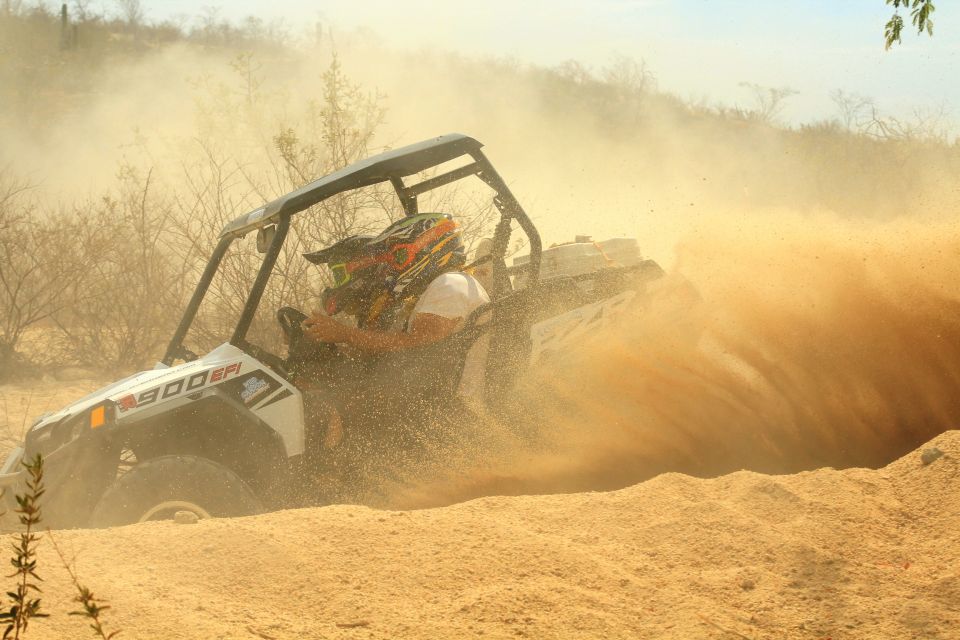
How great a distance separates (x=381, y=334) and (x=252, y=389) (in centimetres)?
76

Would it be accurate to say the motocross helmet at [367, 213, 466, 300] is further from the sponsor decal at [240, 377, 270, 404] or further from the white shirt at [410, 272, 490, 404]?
the sponsor decal at [240, 377, 270, 404]

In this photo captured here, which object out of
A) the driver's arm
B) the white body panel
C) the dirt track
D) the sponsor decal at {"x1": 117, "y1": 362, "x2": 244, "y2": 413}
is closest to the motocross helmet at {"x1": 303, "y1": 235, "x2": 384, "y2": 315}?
the driver's arm

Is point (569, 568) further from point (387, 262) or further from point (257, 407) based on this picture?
point (387, 262)

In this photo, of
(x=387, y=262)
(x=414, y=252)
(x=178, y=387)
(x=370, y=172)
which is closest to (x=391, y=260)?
(x=387, y=262)

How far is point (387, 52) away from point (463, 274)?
113ft

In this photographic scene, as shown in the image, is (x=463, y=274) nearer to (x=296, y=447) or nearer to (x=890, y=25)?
(x=296, y=447)

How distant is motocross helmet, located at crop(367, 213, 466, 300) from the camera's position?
562 centimetres

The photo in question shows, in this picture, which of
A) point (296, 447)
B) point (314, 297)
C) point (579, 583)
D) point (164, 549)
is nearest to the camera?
point (579, 583)

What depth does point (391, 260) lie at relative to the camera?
5.64 m

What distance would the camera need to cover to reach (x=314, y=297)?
10.6 metres

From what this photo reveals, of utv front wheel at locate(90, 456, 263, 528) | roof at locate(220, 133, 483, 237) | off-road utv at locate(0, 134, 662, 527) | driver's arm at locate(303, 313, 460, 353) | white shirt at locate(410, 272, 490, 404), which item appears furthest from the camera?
white shirt at locate(410, 272, 490, 404)

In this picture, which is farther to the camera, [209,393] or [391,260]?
[391,260]

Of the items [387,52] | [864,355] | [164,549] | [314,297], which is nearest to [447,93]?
[387,52]

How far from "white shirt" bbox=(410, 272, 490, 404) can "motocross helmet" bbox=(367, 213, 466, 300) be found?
0.35ft
